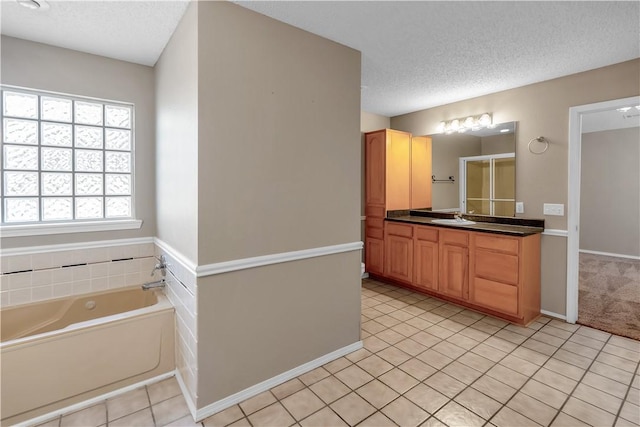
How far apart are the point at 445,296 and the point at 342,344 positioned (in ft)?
5.54

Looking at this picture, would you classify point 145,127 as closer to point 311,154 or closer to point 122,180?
point 122,180

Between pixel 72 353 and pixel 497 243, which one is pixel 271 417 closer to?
pixel 72 353

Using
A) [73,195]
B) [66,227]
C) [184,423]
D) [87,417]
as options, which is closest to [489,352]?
[184,423]

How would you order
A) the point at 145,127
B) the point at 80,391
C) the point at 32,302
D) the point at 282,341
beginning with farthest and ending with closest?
the point at 145,127
the point at 32,302
the point at 282,341
the point at 80,391

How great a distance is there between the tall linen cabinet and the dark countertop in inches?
5.1

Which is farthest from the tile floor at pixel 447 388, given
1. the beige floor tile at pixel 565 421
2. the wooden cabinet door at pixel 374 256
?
the wooden cabinet door at pixel 374 256

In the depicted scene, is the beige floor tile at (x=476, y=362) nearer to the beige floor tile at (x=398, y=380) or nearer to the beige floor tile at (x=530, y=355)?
the beige floor tile at (x=530, y=355)

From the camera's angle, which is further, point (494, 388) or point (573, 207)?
→ point (573, 207)

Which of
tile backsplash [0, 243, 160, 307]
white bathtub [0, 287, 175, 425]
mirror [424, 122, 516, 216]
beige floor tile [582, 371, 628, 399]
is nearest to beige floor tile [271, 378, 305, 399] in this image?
white bathtub [0, 287, 175, 425]

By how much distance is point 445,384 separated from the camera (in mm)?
2152

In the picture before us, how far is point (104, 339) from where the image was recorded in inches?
80.9

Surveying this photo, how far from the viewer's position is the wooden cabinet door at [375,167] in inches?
167

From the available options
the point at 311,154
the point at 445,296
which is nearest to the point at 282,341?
the point at 311,154

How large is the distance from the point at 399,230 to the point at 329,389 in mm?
2412
